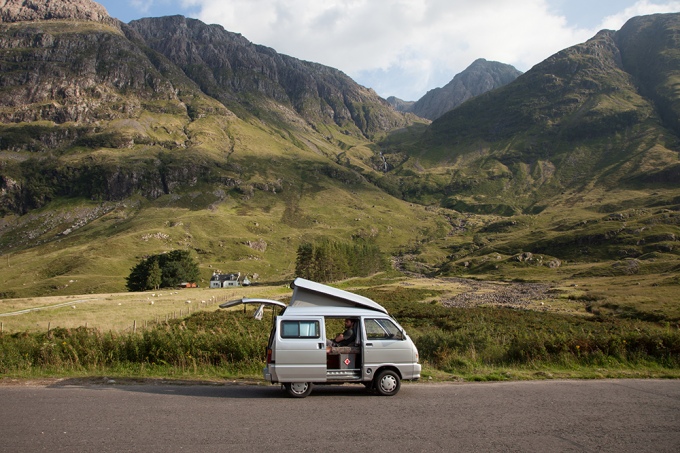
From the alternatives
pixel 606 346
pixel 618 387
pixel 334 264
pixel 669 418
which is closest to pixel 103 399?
pixel 669 418

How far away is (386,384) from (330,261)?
115 m

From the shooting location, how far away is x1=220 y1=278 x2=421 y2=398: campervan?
13.7m

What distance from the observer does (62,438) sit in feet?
32.1

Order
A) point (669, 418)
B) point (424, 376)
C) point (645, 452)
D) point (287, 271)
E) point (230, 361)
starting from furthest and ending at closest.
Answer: point (287, 271) → point (230, 361) → point (424, 376) → point (669, 418) → point (645, 452)

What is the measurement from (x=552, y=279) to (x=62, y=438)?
138831mm

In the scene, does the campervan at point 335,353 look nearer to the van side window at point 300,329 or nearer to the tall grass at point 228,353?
the van side window at point 300,329

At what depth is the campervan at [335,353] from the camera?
13680 millimetres

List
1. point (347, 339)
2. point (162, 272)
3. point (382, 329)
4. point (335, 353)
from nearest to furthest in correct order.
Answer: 1. point (335, 353)
2. point (382, 329)
3. point (347, 339)
4. point (162, 272)

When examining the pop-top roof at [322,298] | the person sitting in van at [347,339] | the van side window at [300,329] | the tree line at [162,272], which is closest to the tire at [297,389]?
the van side window at [300,329]

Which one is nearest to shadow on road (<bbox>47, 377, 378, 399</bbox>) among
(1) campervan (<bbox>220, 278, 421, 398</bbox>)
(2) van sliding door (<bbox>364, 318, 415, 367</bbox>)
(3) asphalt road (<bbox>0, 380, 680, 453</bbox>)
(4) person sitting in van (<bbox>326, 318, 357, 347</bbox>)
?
(3) asphalt road (<bbox>0, 380, 680, 453</bbox>)

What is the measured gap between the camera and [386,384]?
46.5 ft

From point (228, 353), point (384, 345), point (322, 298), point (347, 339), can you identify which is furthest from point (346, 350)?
point (228, 353)

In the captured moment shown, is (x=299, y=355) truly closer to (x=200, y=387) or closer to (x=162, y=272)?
(x=200, y=387)

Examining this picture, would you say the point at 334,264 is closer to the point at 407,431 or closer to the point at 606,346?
the point at 606,346
